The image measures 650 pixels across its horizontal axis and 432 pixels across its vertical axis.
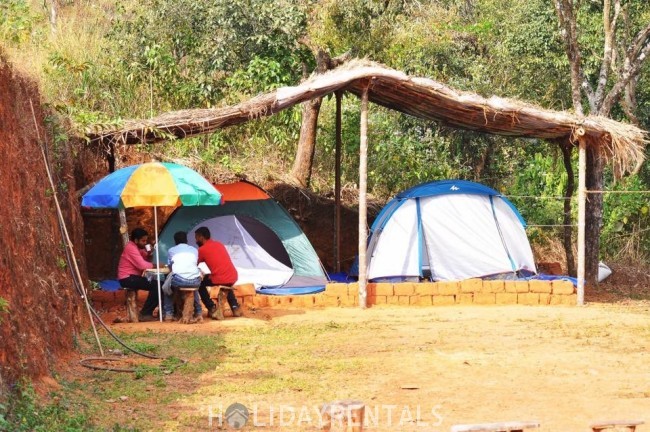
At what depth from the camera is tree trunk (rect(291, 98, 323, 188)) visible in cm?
1806

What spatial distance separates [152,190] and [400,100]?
4212 mm

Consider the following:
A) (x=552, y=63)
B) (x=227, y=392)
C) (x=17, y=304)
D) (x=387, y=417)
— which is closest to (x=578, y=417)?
(x=387, y=417)

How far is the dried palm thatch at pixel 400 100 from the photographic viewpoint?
13.8 m

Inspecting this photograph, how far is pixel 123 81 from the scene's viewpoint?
19.5 m

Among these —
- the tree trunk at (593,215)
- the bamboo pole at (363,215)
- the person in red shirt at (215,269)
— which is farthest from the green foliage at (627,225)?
the person in red shirt at (215,269)

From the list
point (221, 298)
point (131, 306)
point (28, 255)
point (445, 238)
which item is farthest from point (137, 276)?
point (445, 238)

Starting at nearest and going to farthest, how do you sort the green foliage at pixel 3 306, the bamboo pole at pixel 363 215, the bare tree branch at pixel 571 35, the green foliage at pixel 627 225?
1. the green foliage at pixel 3 306
2. the bamboo pole at pixel 363 215
3. the bare tree branch at pixel 571 35
4. the green foliage at pixel 627 225

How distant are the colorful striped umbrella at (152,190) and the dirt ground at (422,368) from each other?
57.2 inches

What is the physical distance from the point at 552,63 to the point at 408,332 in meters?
9.77

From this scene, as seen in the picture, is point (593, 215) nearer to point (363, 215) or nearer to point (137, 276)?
point (363, 215)

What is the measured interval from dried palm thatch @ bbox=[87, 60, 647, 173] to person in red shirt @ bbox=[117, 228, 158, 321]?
5.18ft

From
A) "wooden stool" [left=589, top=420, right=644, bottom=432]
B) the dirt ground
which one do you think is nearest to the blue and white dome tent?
the dirt ground

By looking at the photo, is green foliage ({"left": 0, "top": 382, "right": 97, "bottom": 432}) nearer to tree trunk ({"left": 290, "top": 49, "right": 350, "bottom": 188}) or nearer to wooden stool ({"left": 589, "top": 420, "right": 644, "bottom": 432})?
wooden stool ({"left": 589, "top": 420, "right": 644, "bottom": 432})

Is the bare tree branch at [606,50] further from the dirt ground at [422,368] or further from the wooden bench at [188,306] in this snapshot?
the wooden bench at [188,306]
